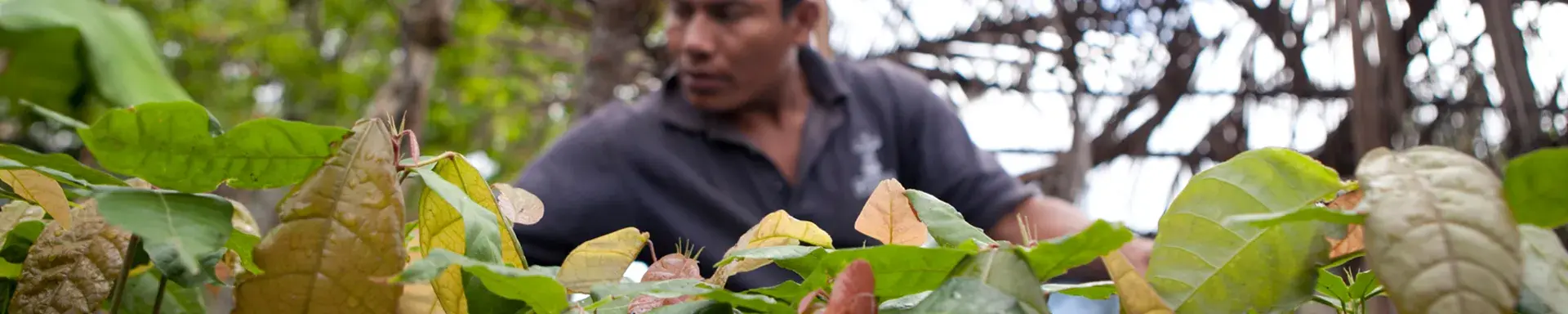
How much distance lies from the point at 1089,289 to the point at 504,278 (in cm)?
19

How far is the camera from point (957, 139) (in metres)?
1.81

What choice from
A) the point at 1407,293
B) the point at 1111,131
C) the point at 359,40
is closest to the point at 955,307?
the point at 1407,293

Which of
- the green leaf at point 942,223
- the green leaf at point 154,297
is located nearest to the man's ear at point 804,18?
the green leaf at point 154,297

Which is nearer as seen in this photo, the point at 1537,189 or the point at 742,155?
the point at 1537,189

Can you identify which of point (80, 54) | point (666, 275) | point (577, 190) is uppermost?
point (666, 275)

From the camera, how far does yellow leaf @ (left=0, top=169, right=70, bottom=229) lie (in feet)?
1.29

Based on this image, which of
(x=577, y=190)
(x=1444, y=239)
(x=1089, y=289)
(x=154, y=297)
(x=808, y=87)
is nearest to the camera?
(x=1444, y=239)

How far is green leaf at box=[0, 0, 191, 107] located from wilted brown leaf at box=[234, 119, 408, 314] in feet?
6.34

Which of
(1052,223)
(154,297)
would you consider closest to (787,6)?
(1052,223)

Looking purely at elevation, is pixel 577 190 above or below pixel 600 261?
below

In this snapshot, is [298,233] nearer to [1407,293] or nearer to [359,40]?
[1407,293]

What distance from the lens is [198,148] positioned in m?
0.35

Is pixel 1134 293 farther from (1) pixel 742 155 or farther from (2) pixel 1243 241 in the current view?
(1) pixel 742 155

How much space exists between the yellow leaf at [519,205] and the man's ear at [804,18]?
136 cm
